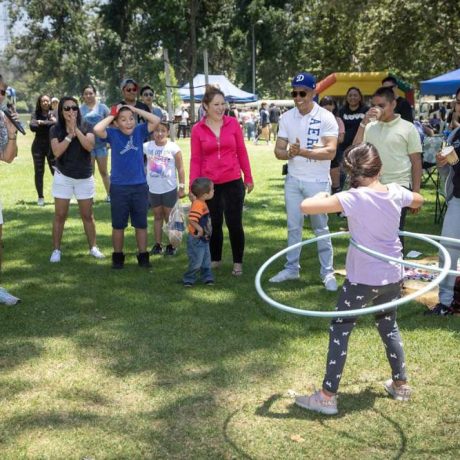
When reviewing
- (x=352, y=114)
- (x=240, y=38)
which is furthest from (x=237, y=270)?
(x=240, y=38)

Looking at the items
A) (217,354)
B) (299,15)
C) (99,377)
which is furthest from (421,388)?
(299,15)

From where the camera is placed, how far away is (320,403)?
158 inches

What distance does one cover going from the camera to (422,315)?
583 cm

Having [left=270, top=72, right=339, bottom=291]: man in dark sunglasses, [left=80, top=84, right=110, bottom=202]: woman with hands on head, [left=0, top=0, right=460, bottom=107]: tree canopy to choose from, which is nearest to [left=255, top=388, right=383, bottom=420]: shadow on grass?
[left=270, top=72, right=339, bottom=291]: man in dark sunglasses

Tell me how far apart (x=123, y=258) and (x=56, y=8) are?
5829 cm

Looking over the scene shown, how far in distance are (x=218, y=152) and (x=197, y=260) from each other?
3.86ft

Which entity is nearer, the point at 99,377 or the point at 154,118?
the point at 99,377

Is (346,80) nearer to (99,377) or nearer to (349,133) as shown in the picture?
(349,133)

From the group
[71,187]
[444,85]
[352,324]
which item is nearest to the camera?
[352,324]

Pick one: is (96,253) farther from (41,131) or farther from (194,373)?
(41,131)

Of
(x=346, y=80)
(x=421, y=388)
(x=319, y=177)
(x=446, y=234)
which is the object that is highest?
(x=346, y=80)

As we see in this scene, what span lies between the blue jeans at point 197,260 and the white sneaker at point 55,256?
6.28ft

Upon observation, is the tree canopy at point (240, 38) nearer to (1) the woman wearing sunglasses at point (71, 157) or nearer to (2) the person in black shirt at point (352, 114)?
(2) the person in black shirt at point (352, 114)

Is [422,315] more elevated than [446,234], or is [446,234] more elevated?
[446,234]
